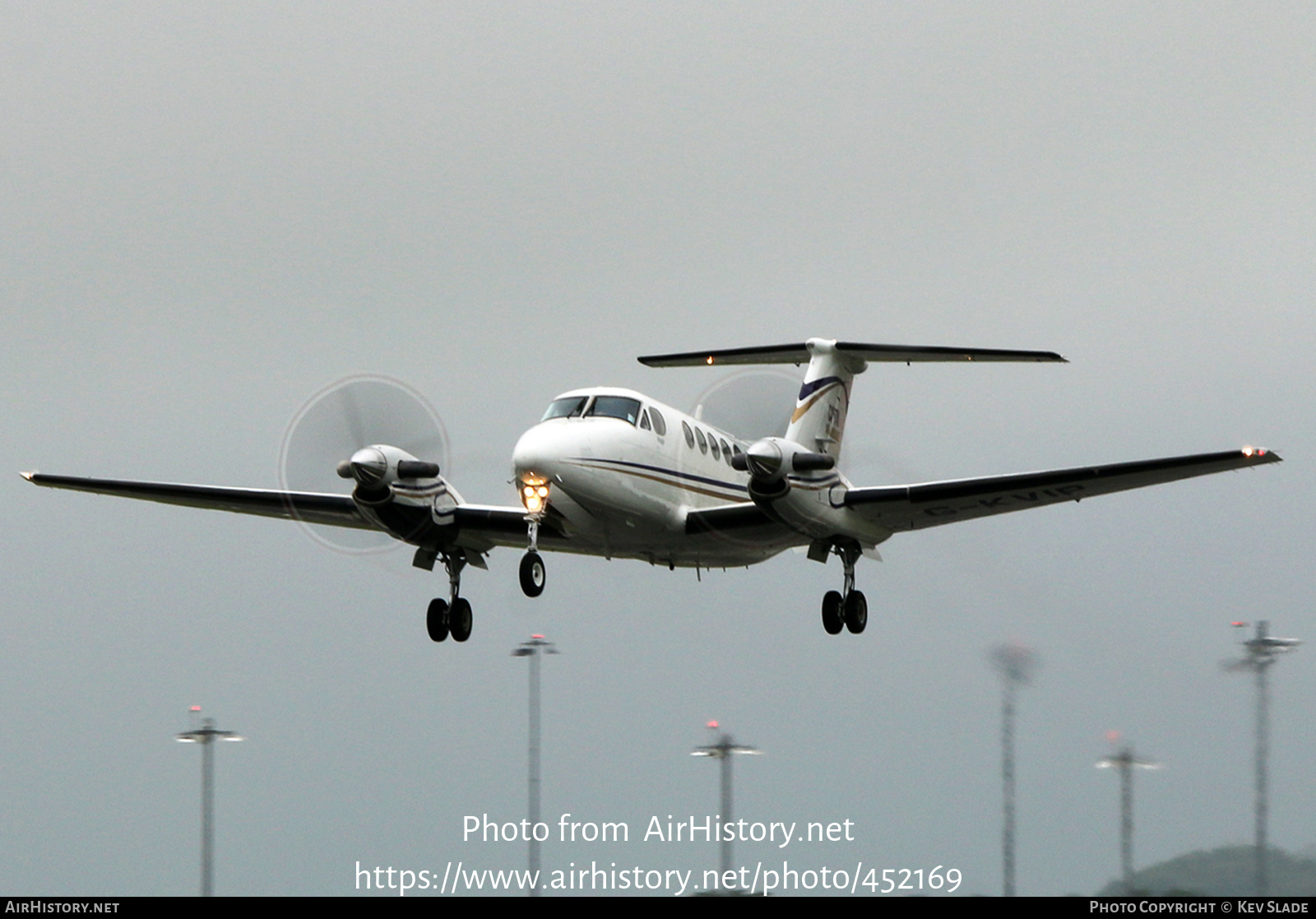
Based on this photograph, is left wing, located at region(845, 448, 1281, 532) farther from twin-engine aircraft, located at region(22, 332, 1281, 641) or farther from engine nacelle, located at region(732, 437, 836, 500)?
engine nacelle, located at region(732, 437, 836, 500)

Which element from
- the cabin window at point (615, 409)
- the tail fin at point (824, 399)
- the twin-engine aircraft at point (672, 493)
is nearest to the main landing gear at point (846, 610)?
the twin-engine aircraft at point (672, 493)

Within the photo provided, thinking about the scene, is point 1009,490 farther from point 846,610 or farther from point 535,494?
point 535,494

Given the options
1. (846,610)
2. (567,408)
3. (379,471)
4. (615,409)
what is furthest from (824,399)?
(379,471)

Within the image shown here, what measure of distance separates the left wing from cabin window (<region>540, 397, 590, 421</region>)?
4.51m

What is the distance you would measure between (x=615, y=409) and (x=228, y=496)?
283 inches

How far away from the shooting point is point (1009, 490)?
2267cm

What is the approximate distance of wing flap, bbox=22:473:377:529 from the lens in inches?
982

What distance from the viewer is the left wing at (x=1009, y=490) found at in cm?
2075

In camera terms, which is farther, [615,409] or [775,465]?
[615,409]

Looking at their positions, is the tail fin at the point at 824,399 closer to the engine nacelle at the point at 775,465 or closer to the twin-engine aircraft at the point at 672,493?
the twin-engine aircraft at the point at 672,493

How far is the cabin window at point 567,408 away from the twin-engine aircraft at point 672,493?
0.07 ft
